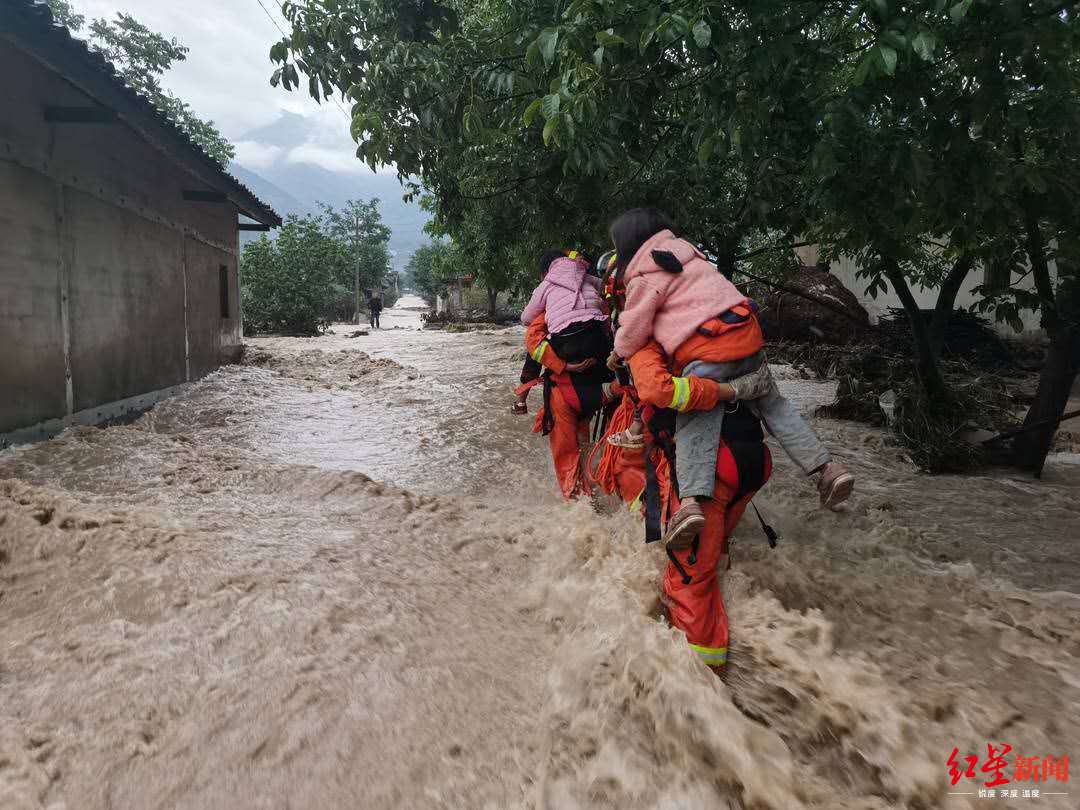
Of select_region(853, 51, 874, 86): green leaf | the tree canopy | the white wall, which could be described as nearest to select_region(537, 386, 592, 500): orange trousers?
select_region(853, 51, 874, 86): green leaf

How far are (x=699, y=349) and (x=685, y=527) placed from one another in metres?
0.71

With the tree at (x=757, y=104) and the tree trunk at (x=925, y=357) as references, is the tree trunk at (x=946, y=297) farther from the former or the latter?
the tree at (x=757, y=104)

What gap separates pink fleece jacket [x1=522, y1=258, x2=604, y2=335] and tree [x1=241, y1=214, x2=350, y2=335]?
72.3ft

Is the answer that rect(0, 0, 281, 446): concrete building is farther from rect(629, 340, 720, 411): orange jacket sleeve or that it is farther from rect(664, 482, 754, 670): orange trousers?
rect(664, 482, 754, 670): orange trousers

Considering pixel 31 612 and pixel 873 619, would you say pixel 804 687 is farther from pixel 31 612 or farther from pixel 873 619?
pixel 31 612

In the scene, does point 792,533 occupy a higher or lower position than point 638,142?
lower

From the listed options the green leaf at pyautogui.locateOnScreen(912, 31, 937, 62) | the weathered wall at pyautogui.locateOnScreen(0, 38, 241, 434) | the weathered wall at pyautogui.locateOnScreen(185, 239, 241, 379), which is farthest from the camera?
the weathered wall at pyautogui.locateOnScreen(185, 239, 241, 379)

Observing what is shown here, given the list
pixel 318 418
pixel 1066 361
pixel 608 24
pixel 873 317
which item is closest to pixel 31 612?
pixel 608 24

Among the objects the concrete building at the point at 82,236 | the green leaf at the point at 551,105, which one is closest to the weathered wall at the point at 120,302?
the concrete building at the point at 82,236

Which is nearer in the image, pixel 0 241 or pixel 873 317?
pixel 0 241

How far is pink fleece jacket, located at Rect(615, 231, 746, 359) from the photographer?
2578mm

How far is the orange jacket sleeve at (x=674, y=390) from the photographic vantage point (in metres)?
2.43

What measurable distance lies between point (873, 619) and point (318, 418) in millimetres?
7313

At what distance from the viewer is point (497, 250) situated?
8.04 metres
